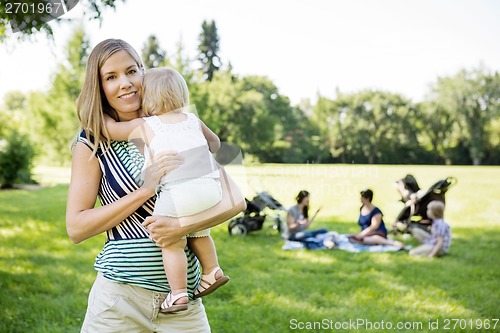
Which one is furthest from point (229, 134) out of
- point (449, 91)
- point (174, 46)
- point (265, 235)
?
point (449, 91)

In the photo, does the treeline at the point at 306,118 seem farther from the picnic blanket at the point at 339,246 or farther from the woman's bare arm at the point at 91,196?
the woman's bare arm at the point at 91,196

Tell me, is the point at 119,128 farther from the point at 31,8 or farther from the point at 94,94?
the point at 31,8

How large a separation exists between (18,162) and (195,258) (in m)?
19.9

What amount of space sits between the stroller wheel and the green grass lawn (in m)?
0.21

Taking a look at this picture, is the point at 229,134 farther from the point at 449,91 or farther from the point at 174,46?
the point at 449,91

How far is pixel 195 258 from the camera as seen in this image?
1.85m

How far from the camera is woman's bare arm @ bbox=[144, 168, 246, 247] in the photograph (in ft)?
5.16

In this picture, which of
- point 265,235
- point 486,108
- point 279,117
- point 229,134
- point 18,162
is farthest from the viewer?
point 486,108

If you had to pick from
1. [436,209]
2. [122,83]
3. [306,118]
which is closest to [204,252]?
[122,83]

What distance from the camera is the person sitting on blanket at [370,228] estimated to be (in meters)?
7.70

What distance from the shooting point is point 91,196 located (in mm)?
1650

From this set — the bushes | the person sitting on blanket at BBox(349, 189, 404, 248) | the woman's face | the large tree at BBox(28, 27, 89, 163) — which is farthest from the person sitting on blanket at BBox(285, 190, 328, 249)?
the large tree at BBox(28, 27, 89, 163)

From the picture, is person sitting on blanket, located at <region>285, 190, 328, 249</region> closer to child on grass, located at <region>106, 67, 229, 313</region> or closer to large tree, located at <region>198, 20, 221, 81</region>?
child on grass, located at <region>106, 67, 229, 313</region>

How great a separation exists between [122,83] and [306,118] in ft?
107
